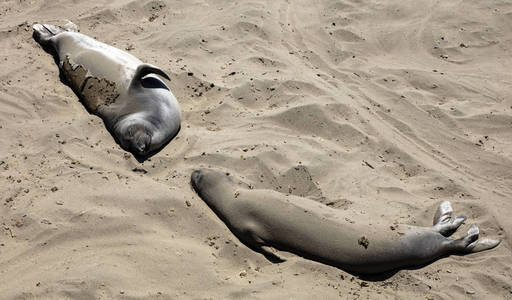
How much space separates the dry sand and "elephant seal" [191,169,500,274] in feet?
0.31

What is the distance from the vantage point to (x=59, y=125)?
4836mm

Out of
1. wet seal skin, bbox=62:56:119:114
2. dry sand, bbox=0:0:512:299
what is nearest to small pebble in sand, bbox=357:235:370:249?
dry sand, bbox=0:0:512:299

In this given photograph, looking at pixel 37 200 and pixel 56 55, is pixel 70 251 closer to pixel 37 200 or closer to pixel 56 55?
pixel 37 200

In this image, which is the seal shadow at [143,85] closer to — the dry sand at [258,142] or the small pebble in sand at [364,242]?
the dry sand at [258,142]

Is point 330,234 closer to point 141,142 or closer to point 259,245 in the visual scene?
point 259,245

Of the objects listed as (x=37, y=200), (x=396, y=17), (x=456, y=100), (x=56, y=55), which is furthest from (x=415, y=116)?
(x=56, y=55)

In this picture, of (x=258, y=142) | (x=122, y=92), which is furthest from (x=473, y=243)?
(x=122, y=92)

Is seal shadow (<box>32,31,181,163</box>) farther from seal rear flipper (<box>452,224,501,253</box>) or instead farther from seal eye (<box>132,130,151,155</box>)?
seal rear flipper (<box>452,224,501,253</box>)

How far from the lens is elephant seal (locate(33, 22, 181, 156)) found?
474cm

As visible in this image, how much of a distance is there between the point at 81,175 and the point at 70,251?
0.88 metres

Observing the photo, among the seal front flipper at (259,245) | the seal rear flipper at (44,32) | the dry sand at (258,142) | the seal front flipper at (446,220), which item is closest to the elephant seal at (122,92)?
the dry sand at (258,142)

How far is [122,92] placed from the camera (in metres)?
5.15

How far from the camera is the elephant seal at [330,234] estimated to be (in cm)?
372

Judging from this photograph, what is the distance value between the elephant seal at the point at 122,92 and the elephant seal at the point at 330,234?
40.3 inches
